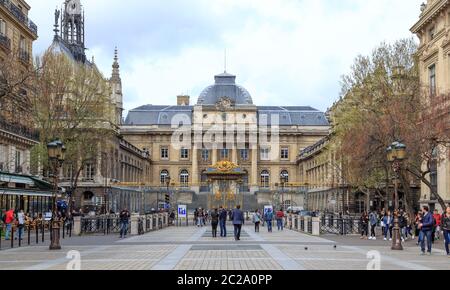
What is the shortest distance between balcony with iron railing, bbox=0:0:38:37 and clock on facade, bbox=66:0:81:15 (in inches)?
2303

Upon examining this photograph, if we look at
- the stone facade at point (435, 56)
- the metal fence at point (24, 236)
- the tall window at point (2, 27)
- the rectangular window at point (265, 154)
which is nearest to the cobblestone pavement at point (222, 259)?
the metal fence at point (24, 236)

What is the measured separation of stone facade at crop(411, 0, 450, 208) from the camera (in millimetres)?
45406

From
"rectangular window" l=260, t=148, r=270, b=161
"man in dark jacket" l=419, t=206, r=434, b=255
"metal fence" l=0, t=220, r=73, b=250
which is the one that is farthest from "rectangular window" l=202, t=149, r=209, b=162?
"man in dark jacket" l=419, t=206, r=434, b=255

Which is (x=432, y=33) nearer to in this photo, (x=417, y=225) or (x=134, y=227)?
(x=417, y=225)

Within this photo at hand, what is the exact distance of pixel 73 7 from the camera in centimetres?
11181

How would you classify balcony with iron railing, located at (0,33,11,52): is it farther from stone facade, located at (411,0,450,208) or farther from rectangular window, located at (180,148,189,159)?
rectangular window, located at (180,148,189,159)

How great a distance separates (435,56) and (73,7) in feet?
252

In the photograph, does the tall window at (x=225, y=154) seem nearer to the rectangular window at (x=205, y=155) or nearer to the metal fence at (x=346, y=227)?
the rectangular window at (x=205, y=155)

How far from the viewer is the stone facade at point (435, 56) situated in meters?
45.4

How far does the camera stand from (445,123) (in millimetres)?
36719

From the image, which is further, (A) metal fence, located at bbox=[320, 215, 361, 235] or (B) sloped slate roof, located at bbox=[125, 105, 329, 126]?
(B) sloped slate roof, located at bbox=[125, 105, 329, 126]

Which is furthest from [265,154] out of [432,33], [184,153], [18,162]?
[18,162]

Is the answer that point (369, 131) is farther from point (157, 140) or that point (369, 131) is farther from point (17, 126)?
point (157, 140)
